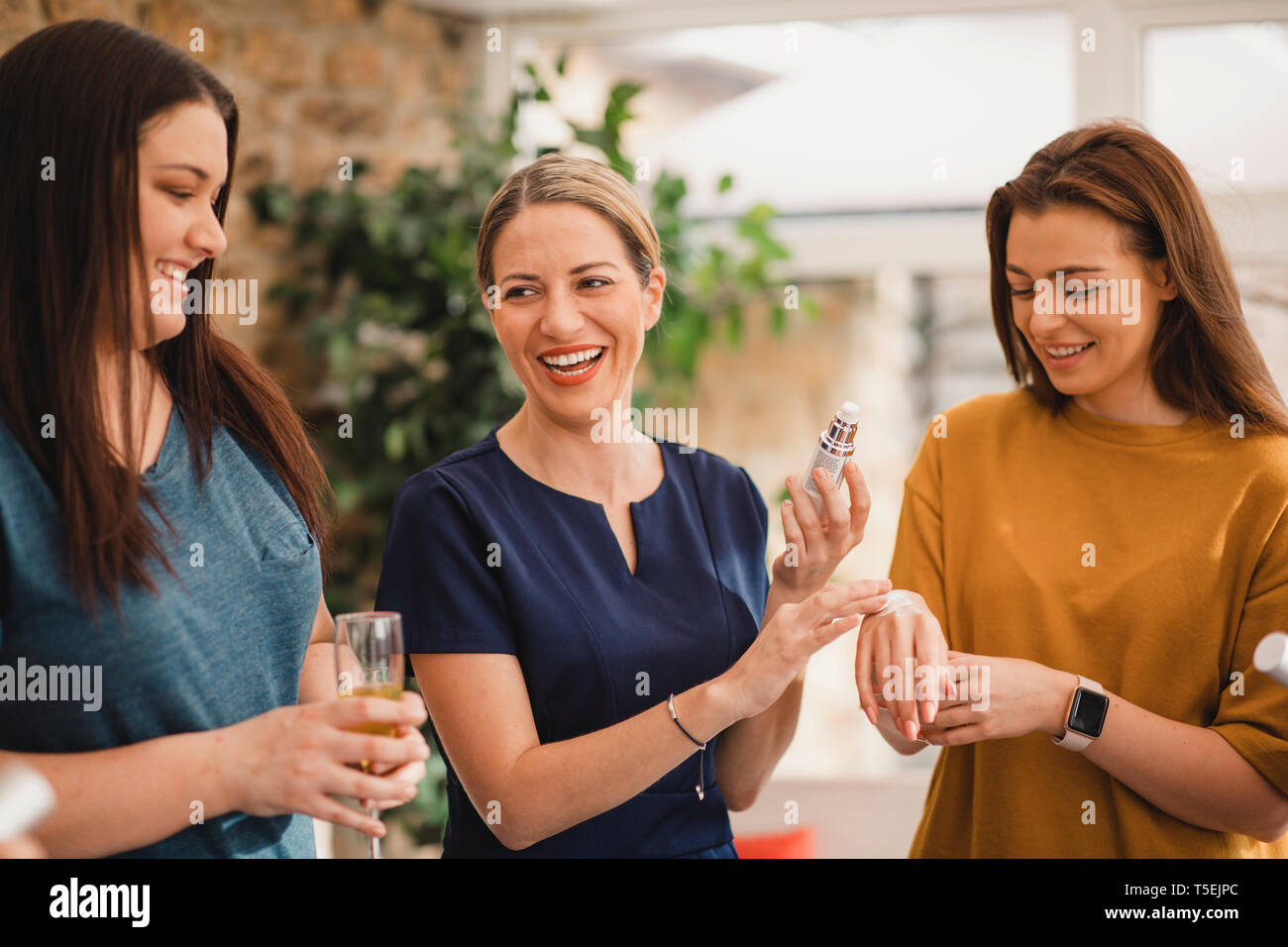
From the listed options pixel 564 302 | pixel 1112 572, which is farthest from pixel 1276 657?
pixel 564 302

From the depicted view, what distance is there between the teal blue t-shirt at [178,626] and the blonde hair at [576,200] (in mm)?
444

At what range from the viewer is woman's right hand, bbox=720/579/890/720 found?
1320mm

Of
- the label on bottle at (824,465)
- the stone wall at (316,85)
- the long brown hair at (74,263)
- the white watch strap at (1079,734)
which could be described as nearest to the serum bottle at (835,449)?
the label on bottle at (824,465)

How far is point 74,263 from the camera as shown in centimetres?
115

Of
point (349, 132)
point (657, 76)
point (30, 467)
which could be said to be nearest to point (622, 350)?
point (30, 467)

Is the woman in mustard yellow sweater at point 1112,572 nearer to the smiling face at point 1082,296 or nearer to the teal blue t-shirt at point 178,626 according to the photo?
the smiling face at point 1082,296

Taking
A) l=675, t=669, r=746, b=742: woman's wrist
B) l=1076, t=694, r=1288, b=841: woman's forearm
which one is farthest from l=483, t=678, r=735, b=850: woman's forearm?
l=1076, t=694, r=1288, b=841: woman's forearm

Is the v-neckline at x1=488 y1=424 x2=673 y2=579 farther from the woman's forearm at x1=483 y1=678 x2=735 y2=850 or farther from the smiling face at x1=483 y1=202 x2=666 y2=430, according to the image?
Result: the woman's forearm at x1=483 y1=678 x2=735 y2=850

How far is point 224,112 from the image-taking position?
1311mm

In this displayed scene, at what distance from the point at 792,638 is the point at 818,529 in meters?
0.21

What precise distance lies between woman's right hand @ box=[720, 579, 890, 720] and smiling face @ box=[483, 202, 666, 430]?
0.41 m

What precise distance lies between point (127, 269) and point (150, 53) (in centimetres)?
23

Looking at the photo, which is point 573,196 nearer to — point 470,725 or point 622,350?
point 622,350

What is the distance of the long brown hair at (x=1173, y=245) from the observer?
1479mm
